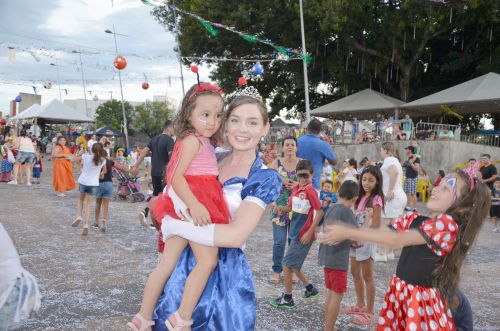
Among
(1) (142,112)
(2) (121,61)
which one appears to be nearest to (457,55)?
(2) (121,61)

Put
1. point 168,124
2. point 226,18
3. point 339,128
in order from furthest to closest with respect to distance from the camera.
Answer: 1. point 226,18
2. point 339,128
3. point 168,124

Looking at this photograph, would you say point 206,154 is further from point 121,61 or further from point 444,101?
point 444,101

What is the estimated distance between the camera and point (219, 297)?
6.93ft

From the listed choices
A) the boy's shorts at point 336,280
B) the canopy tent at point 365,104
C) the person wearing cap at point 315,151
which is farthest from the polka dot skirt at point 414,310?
the canopy tent at point 365,104

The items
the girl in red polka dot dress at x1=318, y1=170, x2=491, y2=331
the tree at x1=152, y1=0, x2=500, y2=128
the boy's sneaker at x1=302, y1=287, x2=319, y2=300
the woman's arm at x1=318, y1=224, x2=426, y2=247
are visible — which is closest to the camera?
the woman's arm at x1=318, y1=224, x2=426, y2=247

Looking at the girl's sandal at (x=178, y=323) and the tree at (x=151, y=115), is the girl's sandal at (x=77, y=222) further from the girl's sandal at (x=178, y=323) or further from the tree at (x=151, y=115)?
the tree at (x=151, y=115)

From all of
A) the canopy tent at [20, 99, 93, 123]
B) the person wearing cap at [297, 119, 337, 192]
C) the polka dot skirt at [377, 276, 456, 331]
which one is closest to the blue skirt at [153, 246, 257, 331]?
the polka dot skirt at [377, 276, 456, 331]

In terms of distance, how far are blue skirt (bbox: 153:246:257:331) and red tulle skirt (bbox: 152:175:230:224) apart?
0.63ft

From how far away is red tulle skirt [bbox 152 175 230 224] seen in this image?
2.06 m

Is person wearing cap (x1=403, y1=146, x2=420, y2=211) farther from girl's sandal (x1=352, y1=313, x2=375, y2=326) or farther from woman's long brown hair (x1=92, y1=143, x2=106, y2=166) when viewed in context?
girl's sandal (x1=352, y1=313, x2=375, y2=326)

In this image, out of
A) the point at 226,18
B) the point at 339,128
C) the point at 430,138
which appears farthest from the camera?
the point at 226,18

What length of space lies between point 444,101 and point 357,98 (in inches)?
211

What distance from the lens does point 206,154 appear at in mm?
2244

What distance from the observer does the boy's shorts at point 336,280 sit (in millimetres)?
3994
